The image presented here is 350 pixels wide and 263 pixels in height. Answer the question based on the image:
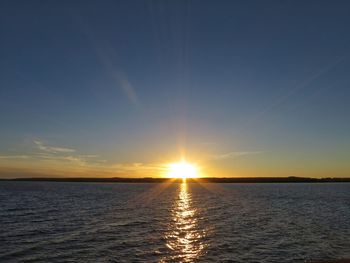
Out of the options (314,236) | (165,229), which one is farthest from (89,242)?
(314,236)

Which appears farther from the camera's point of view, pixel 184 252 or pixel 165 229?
pixel 165 229

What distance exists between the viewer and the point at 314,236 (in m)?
36.6

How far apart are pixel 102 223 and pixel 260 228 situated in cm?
1970

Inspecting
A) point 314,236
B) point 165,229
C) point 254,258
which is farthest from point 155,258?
point 314,236

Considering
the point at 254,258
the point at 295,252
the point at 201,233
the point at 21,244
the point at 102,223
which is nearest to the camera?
the point at 254,258

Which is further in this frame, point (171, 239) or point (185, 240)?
point (171, 239)

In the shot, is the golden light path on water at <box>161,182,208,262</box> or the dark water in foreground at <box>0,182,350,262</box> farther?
the golden light path on water at <box>161,182,208,262</box>

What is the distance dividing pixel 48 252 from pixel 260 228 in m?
24.3

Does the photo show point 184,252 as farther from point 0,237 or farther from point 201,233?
point 0,237

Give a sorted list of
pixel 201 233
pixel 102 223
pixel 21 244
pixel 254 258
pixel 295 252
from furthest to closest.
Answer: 1. pixel 102 223
2. pixel 201 233
3. pixel 21 244
4. pixel 295 252
5. pixel 254 258

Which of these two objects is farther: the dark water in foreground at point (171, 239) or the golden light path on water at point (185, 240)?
the golden light path on water at point (185, 240)

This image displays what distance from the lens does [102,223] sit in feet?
149

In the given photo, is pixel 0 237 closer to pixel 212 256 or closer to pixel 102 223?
pixel 102 223

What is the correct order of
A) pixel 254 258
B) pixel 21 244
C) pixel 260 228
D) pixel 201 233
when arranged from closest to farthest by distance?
pixel 254 258, pixel 21 244, pixel 201 233, pixel 260 228
